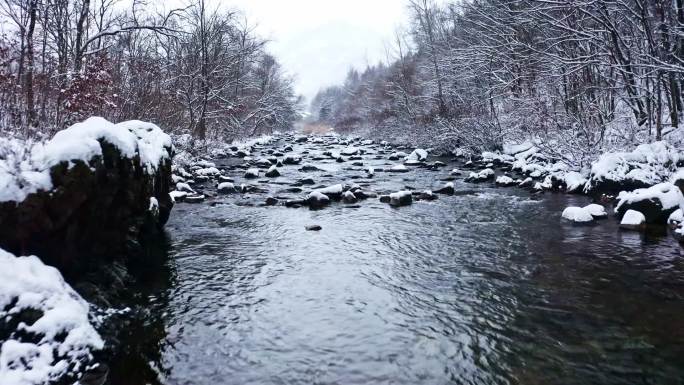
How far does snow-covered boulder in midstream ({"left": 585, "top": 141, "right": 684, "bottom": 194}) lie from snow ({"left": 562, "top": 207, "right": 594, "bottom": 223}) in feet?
7.38

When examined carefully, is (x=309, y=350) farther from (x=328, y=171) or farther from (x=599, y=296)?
(x=328, y=171)

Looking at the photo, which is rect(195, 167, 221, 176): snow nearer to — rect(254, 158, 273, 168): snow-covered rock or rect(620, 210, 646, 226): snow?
rect(254, 158, 273, 168): snow-covered rock

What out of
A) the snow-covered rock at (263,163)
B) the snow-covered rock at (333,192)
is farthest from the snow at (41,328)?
the snow-covered rock at (263,163)

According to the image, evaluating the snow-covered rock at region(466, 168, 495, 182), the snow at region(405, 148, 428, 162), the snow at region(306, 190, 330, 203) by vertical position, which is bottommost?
the snow at region(306, 190, 330, 203)

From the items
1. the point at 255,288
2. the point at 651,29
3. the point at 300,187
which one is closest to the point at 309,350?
the point at 255,288

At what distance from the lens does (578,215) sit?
984cm

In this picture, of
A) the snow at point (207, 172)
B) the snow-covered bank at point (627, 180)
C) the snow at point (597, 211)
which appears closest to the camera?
the snow-covered bank at point (627, 180)

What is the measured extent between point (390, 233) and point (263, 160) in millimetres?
13489

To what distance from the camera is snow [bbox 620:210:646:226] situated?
9070mm

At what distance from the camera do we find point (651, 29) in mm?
12102

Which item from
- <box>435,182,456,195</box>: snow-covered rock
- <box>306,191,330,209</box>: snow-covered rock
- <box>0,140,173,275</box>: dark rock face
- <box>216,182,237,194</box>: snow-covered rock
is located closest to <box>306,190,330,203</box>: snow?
<box>306,191,330,209</box>: snow-covered rock

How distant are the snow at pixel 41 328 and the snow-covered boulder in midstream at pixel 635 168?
1206 centimetres

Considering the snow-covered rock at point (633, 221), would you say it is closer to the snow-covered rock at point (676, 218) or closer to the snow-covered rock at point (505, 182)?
the snow-covered rock at point (676, 218)

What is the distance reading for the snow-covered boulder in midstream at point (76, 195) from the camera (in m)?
4.91
